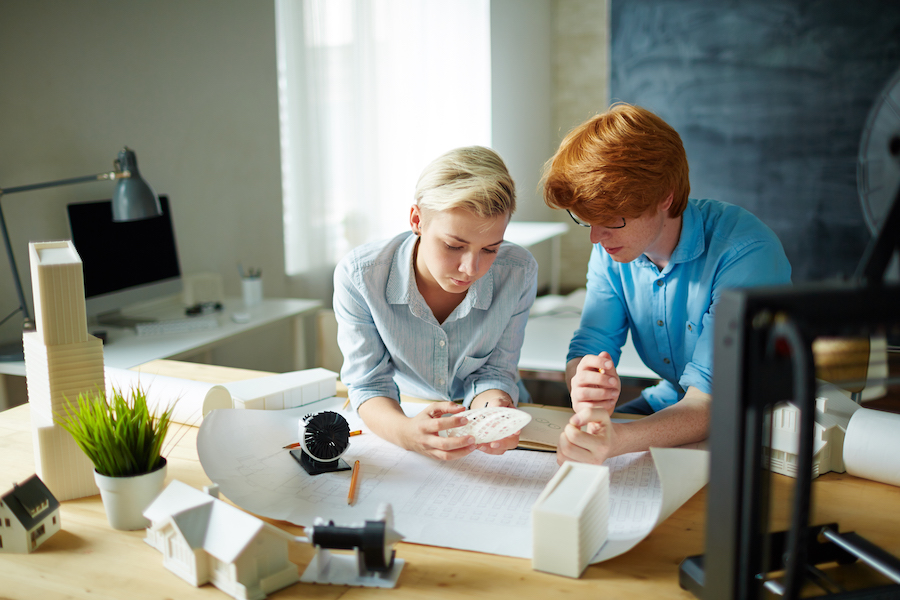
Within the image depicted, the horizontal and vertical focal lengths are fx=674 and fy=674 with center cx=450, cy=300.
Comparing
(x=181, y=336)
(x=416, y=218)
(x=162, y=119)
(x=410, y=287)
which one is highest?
(x=162, y=119)

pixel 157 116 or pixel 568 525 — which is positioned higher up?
pixel 157 116

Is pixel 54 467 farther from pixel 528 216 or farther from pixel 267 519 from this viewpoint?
pixel 528 216

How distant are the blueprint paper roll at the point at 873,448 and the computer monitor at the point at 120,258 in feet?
7.09

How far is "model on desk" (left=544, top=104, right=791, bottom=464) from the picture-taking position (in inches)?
40.9

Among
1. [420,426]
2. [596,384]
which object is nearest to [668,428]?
[596,384]

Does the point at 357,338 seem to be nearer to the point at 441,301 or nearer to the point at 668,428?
the point at 441,301

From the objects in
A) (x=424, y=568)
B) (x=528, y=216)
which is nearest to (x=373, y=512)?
(x=424, y=568)

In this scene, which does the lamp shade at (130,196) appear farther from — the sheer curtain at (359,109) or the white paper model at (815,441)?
the white paper model at (815,441)

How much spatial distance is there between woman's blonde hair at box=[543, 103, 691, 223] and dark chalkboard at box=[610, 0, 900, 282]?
2.04m

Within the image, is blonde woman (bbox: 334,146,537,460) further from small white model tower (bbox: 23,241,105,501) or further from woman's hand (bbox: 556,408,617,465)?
small white model tower (bbox: 23,241,105,501)

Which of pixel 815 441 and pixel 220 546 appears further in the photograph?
pixel 815 441

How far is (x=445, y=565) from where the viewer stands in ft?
2.49

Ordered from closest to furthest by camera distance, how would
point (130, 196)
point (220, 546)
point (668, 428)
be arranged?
point (220, 546)
point (668, 428)
point (130, 196)

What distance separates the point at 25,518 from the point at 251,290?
211cm
